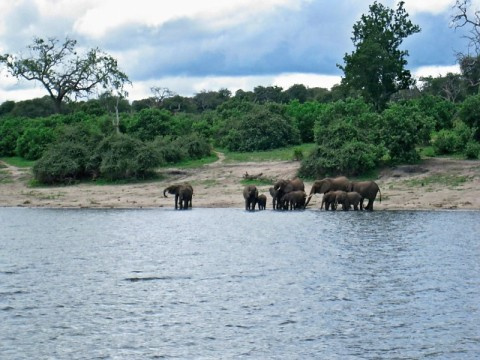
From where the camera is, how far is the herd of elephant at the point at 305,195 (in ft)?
122

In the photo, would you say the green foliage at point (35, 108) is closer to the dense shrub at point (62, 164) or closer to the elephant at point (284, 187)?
the dense shrub at point (62, 164)

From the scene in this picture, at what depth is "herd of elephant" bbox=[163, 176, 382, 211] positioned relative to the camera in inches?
1465

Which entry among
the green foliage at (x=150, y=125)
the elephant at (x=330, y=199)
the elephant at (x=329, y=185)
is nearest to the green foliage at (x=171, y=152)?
the green foliage at (x=150, y=125)

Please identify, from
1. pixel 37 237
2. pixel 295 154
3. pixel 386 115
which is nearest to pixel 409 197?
pixel 386 115

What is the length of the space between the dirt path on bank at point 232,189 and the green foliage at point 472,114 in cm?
405

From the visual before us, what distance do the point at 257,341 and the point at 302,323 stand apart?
1649 mm

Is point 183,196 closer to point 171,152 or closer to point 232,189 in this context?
point 232,189

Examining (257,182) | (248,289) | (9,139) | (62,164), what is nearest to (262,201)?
(257,182)

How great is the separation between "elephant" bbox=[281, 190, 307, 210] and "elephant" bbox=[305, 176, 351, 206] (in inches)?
19.2

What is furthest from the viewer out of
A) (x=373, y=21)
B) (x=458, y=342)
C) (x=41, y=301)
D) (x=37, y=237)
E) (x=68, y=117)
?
(x=68, y=117)

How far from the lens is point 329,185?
1539 inches

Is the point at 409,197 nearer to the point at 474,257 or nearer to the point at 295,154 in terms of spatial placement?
the point at 295,154

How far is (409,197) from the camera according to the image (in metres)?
38.0

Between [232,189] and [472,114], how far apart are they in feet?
46.7
